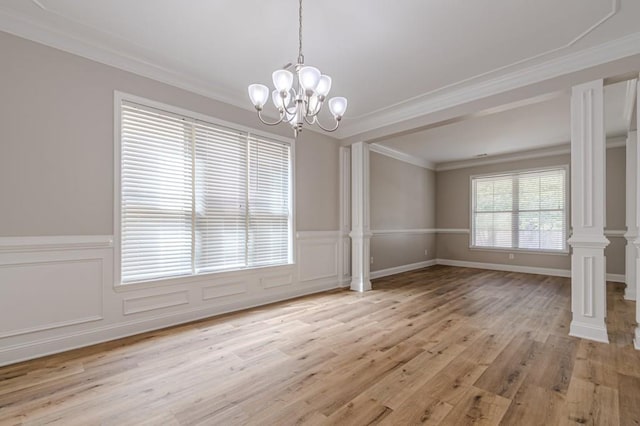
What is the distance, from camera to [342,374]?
2232 millimetres

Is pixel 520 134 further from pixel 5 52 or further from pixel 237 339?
pixel 5 52

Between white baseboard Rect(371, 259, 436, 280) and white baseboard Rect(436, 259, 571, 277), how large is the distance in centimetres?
47

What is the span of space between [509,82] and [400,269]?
456 centimetres

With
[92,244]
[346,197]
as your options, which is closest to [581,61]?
[346,197]

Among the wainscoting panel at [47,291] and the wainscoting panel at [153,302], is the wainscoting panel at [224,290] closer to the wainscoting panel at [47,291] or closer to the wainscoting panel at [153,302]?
the wainscoting panel at [153,302]

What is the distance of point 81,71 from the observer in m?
2.75

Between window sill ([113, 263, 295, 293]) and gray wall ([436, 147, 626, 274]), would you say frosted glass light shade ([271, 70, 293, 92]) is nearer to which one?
window sill ([113, 263, 295, 293])

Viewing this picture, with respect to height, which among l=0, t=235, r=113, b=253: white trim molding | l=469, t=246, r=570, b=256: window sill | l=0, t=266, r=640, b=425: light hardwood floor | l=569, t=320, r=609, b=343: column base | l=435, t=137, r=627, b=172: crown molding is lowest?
l=0, t=266, r=640, b=425: light hardwood floor

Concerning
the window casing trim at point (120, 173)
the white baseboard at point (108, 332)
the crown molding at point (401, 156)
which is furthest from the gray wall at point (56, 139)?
the crown molding at point (401, 156)

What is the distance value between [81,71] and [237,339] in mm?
2923

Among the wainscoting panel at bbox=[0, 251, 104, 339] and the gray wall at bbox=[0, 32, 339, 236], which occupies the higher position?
the gray wall at bbox=[0, 32, 339, 236]

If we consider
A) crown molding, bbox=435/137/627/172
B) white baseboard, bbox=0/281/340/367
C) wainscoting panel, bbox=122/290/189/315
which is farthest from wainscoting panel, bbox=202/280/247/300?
crown molding, bbox=435/137/627/172

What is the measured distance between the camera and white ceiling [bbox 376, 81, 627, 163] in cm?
417

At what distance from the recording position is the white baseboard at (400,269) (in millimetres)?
6307
